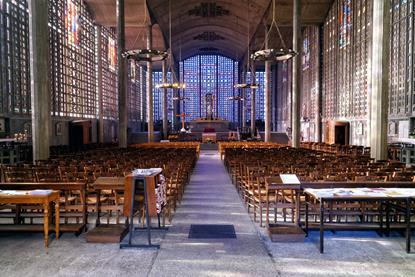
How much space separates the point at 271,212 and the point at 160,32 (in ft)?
113

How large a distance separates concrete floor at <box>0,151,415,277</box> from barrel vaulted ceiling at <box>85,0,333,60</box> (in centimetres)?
2049

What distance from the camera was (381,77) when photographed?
1430 cm

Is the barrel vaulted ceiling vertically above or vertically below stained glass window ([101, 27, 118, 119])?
above

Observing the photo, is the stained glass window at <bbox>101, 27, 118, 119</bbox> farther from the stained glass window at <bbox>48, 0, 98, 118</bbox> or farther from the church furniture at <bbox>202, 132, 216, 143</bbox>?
the church furniture at <bbox>202, 132, 216, 143</bbox>

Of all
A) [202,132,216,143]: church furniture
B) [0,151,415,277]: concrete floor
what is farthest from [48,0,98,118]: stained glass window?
[0,151,415,277]: concrete floor

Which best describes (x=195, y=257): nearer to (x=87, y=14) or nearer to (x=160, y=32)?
(x=87, y=14)

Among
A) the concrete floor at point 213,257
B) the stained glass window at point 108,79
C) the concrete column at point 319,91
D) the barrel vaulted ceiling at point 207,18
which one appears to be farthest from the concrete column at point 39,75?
the concrete column at point 319,91

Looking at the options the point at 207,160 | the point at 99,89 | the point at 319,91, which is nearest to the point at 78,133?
the point at 99,89

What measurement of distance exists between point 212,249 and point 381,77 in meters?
12.0

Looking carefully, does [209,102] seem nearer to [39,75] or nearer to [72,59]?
[72,59]

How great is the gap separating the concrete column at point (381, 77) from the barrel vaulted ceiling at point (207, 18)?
614 inches

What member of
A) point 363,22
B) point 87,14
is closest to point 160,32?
point 87,14

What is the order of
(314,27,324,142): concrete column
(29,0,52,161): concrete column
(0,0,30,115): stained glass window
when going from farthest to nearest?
(314,27,324,142): concrete column < (0,0,30,115): stained glass window < (29,0,52,161): concrete column

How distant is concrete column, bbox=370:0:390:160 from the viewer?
46.7 ft
